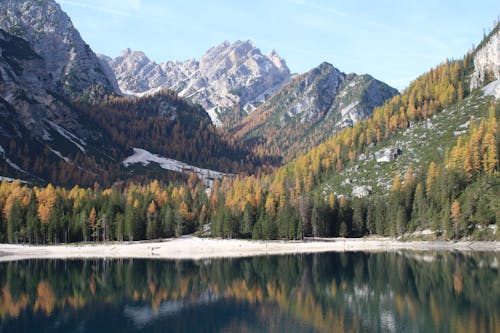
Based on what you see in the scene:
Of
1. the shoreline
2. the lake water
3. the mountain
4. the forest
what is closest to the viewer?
the lake water

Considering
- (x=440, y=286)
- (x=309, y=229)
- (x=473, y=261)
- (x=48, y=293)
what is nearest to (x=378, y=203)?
(x=309, y=229)

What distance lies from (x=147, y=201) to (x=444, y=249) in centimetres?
10198

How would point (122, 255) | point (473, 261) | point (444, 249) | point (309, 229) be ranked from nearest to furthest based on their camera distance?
point (473, 261) < point (444, 249) < point (122, 255) < point (309, 229)

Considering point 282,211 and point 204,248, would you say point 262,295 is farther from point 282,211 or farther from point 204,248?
point 282,211

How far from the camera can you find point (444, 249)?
120750 millimetres

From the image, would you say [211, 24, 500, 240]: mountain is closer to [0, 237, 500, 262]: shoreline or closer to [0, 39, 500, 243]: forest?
[0, 39, 500, 243]: forest

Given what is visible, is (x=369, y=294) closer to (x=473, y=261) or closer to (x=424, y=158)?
(x=473, y=261)

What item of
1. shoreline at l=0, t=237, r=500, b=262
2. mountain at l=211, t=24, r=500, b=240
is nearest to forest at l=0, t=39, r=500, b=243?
mountain at l=211, t=24, r=500, b=240

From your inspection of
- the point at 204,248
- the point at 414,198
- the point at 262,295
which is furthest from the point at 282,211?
the point at 262,295

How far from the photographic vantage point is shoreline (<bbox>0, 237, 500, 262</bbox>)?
131000 millimetres

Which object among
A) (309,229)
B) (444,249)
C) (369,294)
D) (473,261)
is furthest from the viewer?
(309,229)

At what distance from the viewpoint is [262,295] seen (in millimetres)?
73875

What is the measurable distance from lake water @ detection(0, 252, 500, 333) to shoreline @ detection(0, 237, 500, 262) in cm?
1868

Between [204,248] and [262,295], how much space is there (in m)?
74.4
